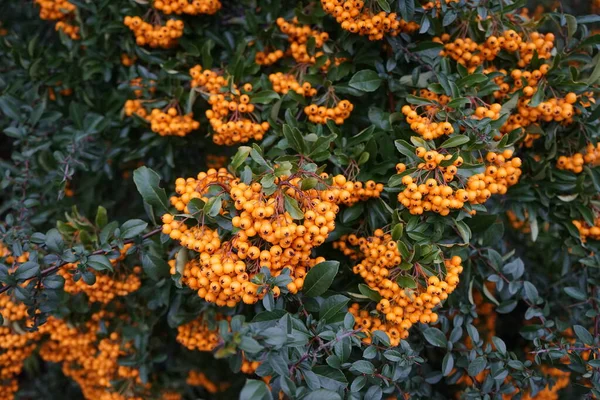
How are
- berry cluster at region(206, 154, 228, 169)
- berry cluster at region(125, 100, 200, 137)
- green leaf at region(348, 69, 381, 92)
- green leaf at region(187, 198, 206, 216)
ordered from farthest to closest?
berry cluster at region(206, 154, 228, 169) → berry cluster at region(125, 100, 200, 137) → green leaf at region(348, 69, 381, 92) → green leaf at region(187, 198, 206, 216)

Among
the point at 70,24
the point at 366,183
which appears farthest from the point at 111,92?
the point at 366,183

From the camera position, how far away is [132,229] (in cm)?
248

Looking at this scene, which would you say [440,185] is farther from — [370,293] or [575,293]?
[575,293]

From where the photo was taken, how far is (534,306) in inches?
110

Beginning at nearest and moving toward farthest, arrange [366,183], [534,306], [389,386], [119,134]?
1. [389,386]
2. [366,183]
3. [534,306]
4. [119,134]

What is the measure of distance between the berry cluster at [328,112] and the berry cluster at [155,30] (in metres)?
0.98

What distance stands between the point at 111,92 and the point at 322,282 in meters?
2.22

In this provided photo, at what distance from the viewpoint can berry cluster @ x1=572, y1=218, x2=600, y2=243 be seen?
2.84 m

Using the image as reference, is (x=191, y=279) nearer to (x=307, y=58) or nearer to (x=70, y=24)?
(x=307, y=58)

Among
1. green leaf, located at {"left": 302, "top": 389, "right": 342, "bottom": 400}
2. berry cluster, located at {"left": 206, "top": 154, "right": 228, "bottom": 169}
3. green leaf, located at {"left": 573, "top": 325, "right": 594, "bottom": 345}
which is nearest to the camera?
green leaf, located at {"left": 302, "top": 389, "right": 342, "bottom": 400}

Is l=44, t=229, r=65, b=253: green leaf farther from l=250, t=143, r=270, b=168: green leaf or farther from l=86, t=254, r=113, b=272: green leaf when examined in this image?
l=250, t=143, r=270, b=168: green leaf

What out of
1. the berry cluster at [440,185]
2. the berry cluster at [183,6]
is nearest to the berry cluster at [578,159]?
the berry cluster at [440,185]

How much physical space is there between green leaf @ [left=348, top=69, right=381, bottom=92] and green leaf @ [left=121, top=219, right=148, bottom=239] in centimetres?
135

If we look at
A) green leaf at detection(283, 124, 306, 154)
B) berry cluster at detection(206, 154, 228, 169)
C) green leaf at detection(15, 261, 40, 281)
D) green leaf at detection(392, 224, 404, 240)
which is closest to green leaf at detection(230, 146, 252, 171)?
green leaf at detection(283, 124, 306, 154)
